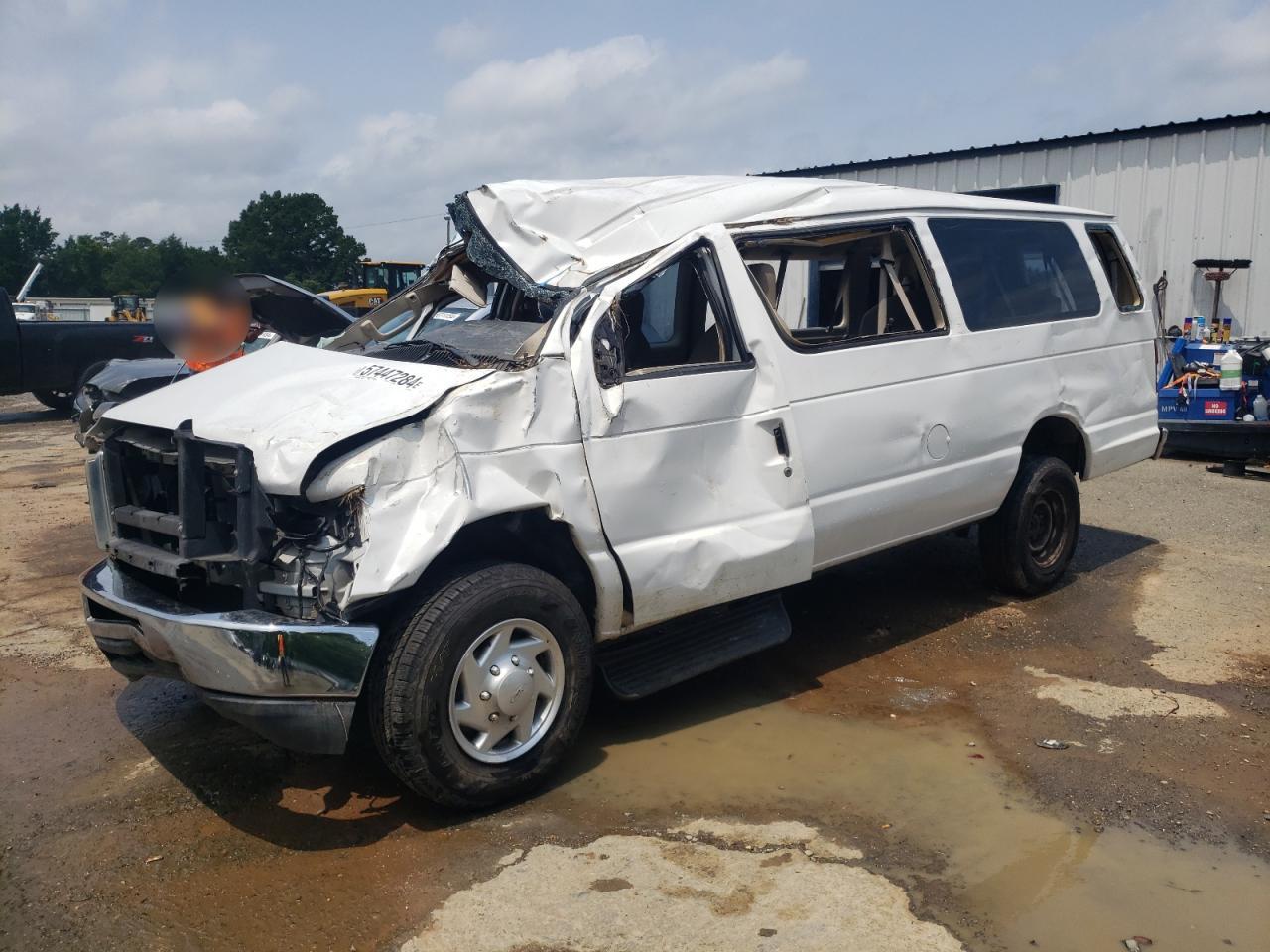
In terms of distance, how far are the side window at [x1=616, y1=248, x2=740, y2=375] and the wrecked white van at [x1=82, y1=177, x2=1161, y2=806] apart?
1cm

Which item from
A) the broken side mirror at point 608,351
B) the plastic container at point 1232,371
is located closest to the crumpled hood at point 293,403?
the broken side mirror at point 608,351

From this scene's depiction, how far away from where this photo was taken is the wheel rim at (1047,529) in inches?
243

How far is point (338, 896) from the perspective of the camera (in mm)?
3307

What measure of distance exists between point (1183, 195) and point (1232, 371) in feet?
10.8

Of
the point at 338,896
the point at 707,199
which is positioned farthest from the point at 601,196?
the point at 338,896

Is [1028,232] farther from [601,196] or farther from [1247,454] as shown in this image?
[1247,454]

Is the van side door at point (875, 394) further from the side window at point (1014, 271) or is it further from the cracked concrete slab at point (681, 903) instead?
the cracked concrete slab at point (681, 903)

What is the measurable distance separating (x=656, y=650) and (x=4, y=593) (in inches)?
167

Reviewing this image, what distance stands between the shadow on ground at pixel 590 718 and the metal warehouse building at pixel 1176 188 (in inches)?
282

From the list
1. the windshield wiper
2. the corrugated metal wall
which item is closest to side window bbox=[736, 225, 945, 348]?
the windshield wiper

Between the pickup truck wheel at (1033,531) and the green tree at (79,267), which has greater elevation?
the green tree at (79,267)

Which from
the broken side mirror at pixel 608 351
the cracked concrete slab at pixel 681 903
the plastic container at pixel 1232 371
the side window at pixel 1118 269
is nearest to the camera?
the cracked concrete slab at pixel 681 903

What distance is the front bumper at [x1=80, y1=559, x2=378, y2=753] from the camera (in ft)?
11.1

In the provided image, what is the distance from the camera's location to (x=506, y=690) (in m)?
3.75
